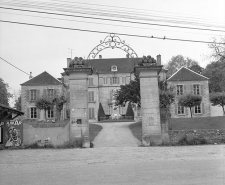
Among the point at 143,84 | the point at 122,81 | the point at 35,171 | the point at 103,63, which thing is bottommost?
the point at 35,171

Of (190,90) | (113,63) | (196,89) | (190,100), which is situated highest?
(113,63)

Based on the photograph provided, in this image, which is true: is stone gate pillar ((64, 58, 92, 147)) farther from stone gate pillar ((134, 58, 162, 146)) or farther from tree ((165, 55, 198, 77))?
tree ((165, 55, 198, 77))

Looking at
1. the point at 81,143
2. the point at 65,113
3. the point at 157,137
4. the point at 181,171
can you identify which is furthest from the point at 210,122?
the point at 65,113

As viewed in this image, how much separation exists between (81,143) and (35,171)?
7.42 metres

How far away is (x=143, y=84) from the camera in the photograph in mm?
17641

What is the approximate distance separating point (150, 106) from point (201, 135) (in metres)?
3.95

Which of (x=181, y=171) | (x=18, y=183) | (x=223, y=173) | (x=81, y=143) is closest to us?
(x=18, y=183)

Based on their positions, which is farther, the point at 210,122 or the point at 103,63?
the point at 103,63

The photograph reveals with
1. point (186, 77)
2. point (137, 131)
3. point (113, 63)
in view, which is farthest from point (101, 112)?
point (137, 131)

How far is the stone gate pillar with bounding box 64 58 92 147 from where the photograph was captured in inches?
679

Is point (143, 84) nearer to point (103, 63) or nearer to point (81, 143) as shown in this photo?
point (81, 143)

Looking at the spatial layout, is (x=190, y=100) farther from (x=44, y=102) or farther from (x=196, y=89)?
(x=44, y=102)

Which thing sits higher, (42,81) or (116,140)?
(42,81)

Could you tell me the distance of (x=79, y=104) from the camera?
17.4 meters
